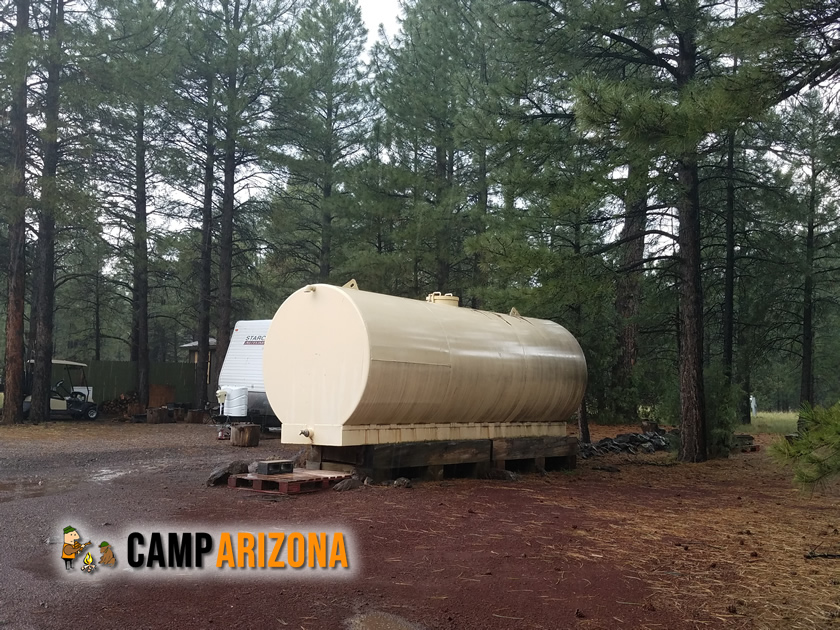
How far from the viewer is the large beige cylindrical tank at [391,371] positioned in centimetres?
909

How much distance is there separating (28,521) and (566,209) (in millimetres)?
8274

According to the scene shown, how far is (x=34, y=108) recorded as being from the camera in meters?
20.0

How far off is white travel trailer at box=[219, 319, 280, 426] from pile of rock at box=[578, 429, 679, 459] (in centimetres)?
876

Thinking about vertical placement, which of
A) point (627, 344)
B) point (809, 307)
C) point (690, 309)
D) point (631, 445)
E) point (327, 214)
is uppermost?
point (327, 214)

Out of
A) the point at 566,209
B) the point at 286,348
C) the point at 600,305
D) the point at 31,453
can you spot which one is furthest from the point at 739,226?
the point at 31,453

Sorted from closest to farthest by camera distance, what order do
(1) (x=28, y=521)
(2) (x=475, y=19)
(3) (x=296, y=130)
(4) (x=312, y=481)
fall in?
(1) (x=28, y=521)
(4) (x=312, y=481)
(2) (x=475, y=19)
(3) (x=296, y=130)

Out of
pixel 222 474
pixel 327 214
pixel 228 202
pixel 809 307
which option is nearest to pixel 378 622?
pixel 222 474

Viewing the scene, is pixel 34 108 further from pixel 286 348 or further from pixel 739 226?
pixel 739 226

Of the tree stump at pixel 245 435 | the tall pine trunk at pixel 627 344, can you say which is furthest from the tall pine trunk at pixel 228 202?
the tall pine trunk at pixel 627 344

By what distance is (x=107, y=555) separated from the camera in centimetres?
552

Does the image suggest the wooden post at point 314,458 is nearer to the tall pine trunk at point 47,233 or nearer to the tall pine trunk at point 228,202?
the tall pine trunk at point 47,233

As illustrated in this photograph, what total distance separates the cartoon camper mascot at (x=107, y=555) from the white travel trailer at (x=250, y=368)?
1380 centimetres

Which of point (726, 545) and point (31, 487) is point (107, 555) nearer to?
point (31, 487)

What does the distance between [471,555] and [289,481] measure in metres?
3.30
